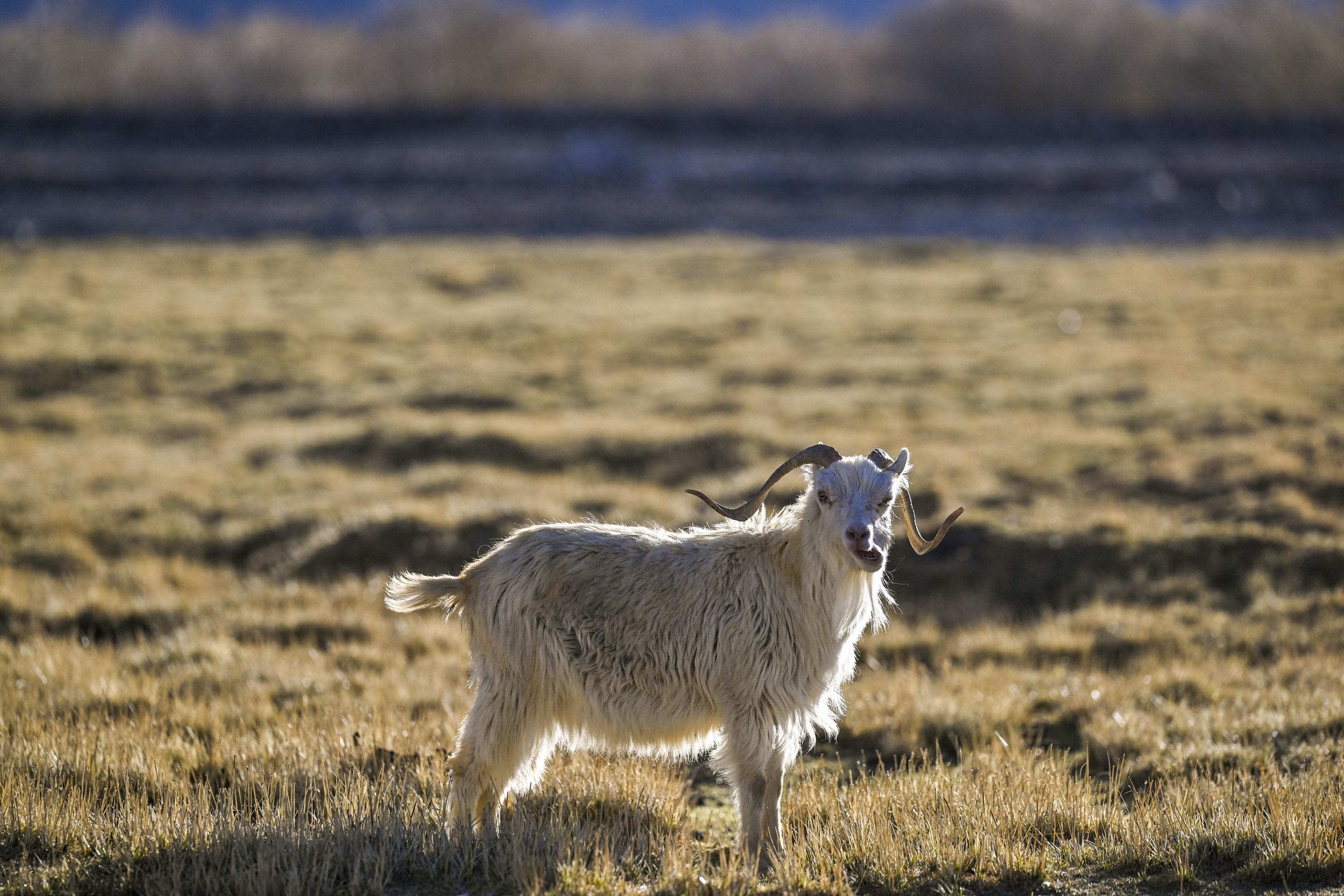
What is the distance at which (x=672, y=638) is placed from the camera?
6.31 m

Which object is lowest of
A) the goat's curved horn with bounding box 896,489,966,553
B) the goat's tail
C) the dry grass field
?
the dry grass field

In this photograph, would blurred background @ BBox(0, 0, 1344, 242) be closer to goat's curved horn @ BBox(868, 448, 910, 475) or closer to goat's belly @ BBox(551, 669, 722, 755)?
goat's curved horn @ BBox(868, 448, 910, 475)

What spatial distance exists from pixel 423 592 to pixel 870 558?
8.03 ft

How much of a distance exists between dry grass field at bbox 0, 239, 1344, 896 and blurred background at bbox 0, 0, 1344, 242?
16866mm

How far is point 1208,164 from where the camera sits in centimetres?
5166

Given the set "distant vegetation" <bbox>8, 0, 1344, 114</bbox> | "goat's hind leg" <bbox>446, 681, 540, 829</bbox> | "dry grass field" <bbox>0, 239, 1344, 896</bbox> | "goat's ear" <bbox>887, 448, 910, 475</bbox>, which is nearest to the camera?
"dry grass field" <bbox>0, 239, 1344, 896</bbox>

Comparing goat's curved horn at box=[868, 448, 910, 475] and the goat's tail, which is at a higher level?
goat's curved horn at box=[868, 448, 910, 475]

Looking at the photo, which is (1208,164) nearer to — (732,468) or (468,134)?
(468,134)

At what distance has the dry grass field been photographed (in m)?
5.85

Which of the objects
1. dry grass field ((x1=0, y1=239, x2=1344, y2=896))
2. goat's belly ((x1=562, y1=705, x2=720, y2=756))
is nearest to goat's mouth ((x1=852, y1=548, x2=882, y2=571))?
goat's belly ((x1=562, y1=705, x2=720, y2=756))

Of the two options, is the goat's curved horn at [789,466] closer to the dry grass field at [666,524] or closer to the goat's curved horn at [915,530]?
the goat's curved horn at [915,530]

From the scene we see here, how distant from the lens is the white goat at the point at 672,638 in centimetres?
616

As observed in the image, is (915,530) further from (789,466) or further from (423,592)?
(423,592)

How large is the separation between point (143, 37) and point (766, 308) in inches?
2993
